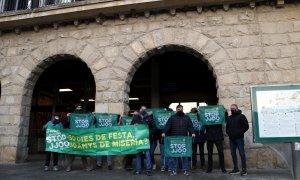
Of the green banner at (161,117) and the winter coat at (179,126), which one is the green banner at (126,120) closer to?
the green banner at (161,117)

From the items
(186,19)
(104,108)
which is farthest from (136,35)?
(104,108)

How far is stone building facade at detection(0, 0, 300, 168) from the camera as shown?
359 inches

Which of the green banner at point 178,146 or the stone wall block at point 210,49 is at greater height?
the stone wall block at point 210,49


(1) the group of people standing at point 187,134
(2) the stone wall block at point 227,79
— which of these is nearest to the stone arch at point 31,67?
(1) the group of people standing at point 187,134

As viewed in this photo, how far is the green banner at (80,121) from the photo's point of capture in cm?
918

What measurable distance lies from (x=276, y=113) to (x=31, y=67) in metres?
8.69

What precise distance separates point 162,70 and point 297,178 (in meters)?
8.40

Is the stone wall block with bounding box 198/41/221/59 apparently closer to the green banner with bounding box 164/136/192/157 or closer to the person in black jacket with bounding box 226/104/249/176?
the person in black jacket with bounding box 226/104/249/176

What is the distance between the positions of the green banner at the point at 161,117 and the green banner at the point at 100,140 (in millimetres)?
742

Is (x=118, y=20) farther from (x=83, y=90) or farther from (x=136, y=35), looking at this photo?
(x=83, y=90)

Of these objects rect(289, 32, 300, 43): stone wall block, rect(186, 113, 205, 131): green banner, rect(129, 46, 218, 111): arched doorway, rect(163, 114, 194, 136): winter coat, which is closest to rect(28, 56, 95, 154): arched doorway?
rect(129, 46, 218, 111): arched doorway

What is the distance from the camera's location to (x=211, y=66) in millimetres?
9477

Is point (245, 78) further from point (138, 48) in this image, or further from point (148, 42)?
point (138, 48)

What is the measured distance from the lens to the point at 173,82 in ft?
45.0
